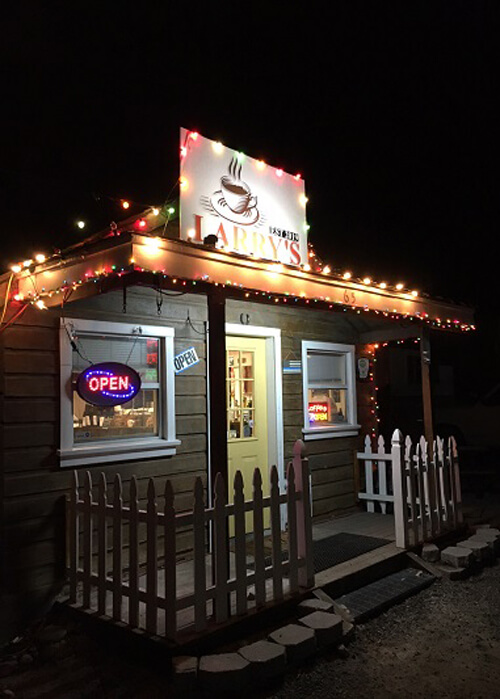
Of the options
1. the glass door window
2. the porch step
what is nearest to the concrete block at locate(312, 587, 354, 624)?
the porch step

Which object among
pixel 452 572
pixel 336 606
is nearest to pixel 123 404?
pixel 336 606

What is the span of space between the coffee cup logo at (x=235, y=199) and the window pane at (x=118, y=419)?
2.08m

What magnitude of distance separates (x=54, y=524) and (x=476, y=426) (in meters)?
14.8

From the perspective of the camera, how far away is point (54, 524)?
5.07 meters

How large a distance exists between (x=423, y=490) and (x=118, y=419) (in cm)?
367

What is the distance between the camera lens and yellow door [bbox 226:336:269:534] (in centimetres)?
720

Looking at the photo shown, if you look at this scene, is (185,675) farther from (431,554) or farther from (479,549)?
(479,549)

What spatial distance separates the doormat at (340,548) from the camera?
18.5ft

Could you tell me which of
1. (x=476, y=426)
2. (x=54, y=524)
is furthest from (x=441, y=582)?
(x=476, y=426)

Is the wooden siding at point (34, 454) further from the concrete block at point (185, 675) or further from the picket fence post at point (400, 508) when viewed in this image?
the picket fence post at point (400, 508)

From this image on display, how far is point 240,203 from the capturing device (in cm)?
548

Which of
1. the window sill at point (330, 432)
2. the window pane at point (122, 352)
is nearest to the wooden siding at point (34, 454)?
the window pane at point (122, 352)

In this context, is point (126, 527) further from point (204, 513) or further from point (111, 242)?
point (111, 242)

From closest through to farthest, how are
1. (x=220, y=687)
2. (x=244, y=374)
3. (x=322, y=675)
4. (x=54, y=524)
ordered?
A: (x=220, y=687) → (x=322, y=675) → (x=54, y=524) → (x=244, y=374)
